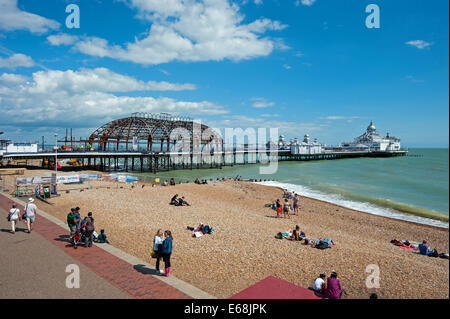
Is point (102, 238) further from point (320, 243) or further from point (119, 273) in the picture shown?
point (320, 243)

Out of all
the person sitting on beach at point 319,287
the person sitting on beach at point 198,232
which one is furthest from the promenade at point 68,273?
the person sitting on beach at point 198,232

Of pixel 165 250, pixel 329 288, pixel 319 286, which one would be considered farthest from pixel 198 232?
pixel 329 288

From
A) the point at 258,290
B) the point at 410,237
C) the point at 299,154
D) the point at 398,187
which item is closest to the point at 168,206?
the point at 258,290

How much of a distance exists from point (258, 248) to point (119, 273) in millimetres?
4478

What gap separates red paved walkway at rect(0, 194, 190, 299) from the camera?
4.89m

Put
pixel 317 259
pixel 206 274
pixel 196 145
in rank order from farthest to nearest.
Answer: pixel 196 145, pixel 317 259, pixel 206 274

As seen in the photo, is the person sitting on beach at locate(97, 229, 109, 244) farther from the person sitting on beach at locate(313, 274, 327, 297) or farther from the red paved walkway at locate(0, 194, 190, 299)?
the person sitting on beach at locate(313, 274, 327, 297)

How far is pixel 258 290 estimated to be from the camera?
17.5 ft

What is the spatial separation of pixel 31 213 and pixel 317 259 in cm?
986

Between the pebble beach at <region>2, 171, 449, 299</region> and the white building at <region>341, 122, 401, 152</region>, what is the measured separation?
10054 centimetres

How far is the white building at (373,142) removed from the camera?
326 feet

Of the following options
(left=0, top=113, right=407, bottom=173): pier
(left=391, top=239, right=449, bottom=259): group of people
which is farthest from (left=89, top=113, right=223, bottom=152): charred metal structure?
(left=391, top=239, right=449, bottom=259): group of people

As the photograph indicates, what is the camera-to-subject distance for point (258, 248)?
26.8 ft
